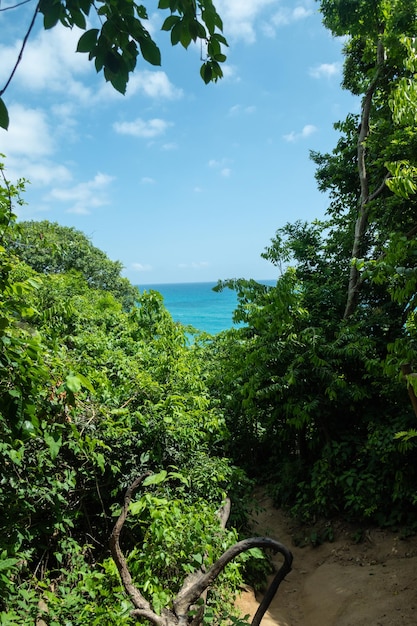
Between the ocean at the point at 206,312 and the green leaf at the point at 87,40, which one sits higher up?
the ocean at the point at 206,312

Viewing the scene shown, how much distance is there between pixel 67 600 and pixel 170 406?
2.10 m

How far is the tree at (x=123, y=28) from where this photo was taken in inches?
48.4

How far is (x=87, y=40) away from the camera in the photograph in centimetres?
123

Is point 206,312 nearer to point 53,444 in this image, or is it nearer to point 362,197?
point 362,197

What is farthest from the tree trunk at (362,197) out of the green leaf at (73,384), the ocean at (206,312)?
the ocean at (206,312)

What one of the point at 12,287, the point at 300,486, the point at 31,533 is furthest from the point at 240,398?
the point at 12,287

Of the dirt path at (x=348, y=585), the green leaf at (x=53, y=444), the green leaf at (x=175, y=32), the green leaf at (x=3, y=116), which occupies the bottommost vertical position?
the dirt path at (x=348, y=585)

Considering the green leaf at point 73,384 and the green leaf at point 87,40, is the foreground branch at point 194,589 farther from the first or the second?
the green leaf at point 87,40

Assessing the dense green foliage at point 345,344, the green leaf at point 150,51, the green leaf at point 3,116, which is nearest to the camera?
the green leaf at point 3,116

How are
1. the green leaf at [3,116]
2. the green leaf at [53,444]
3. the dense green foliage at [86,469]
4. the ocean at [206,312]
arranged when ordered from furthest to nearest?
the ocean at [206,312], the dense green foliage at [86,469], the green leaf at [53,444], the green leaf at [3,116]

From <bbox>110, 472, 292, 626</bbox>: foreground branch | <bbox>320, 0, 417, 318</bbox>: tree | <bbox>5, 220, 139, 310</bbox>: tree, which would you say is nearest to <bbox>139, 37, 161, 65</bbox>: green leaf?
<bbox>110, 472, 292, 626</bbox>: foreground branch

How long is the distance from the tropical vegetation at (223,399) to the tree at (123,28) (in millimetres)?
81

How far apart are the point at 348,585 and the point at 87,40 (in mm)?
5974

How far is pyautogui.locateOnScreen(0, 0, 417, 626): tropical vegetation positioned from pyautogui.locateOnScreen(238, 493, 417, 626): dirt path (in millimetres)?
409
